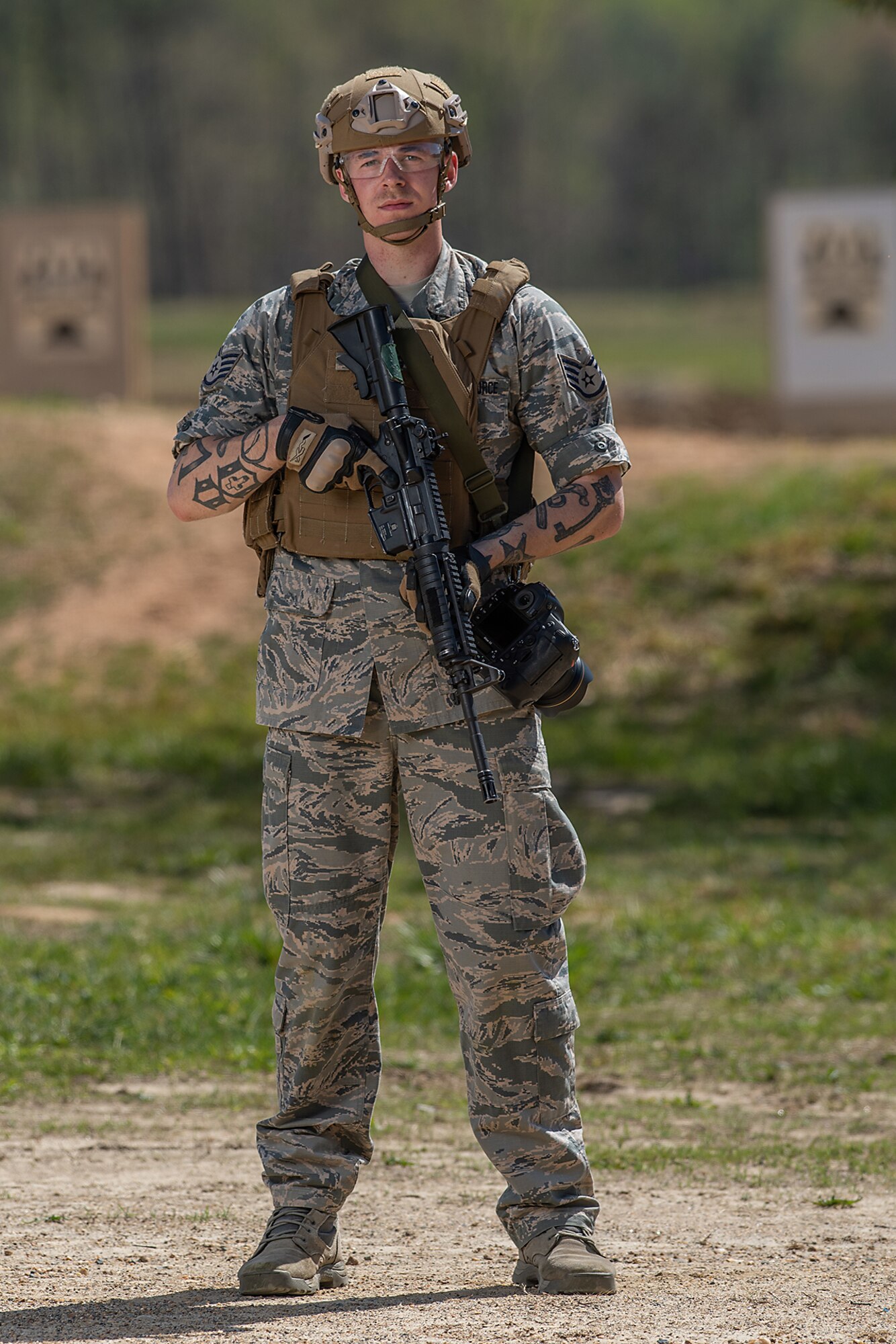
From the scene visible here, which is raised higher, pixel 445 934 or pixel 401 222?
pixel 401 222

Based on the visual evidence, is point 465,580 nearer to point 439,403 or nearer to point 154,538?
point 439,403

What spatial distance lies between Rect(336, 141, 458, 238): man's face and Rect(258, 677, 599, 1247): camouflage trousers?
2.94ft

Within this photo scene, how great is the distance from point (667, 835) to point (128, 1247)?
216 inches

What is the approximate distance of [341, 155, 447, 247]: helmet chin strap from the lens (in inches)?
129

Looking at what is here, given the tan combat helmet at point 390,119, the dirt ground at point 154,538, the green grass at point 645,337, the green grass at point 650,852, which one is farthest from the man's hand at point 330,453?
the green grass at point 645,337

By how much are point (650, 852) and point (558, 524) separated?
17.6 feet

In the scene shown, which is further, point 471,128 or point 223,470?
point 471,128

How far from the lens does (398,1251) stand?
365 cm

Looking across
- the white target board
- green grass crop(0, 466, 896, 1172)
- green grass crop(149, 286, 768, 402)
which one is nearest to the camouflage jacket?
green grass crop(0, 466, 896, 1172)

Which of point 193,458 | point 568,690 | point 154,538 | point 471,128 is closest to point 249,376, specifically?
point 193,458

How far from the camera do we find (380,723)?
10.9 feet

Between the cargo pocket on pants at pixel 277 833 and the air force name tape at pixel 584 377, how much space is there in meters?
0.87

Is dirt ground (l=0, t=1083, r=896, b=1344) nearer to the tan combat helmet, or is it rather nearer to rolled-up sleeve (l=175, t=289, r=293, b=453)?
rolled-up sleeve (l=175, t=289, r=293, b=453)

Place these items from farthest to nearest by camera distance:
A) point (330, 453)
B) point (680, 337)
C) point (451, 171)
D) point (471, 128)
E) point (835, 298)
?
point (471, 128)
point (680, 337)
point (835, 298)
point (451, 171)
point (330, 453)
